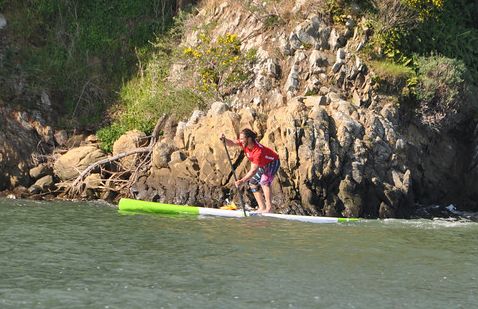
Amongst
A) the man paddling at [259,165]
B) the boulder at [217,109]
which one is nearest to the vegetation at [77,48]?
the boulder at [217,109]

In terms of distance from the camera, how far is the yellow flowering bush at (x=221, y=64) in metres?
18.0

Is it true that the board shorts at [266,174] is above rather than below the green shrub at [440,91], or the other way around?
below

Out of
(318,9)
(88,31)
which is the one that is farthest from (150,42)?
(318,9)

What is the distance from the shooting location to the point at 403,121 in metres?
17.4

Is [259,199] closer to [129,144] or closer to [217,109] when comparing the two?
[217,109]

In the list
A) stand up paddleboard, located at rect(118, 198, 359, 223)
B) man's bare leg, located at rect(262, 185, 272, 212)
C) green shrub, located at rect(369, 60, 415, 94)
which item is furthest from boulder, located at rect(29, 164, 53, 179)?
green shrub, located at rect(369, 60, 415, 94)

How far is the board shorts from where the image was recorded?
48.1ft

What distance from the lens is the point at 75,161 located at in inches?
689

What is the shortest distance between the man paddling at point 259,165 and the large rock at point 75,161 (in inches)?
156

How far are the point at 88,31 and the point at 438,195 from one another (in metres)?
9.83

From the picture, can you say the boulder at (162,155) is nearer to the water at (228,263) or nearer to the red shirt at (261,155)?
the red shirt at (261,155)

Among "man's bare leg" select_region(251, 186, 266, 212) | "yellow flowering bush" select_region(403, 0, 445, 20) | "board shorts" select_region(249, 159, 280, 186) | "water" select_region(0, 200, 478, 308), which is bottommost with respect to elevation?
"water" select_region(0, 200, 478, 308)

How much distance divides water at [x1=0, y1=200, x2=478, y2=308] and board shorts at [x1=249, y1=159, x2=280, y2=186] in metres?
0.88

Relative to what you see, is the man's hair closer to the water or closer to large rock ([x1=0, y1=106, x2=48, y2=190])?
the water
